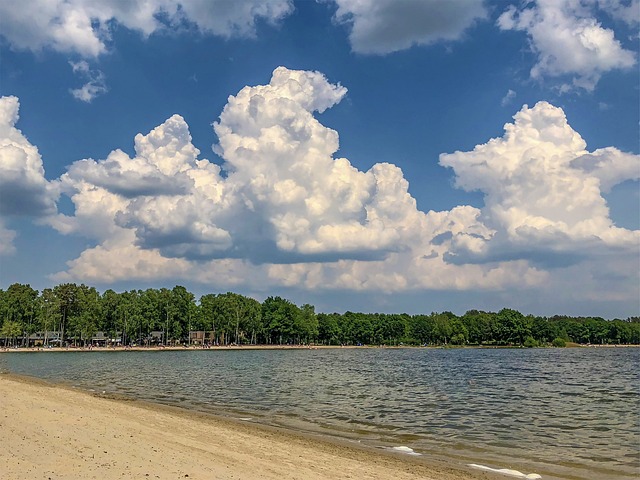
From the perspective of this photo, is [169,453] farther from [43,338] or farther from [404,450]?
[43,338]

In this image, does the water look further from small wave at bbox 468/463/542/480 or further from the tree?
the tree

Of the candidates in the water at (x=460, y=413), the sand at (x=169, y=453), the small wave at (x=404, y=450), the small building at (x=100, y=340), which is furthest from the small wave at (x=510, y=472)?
the small building at (x=100, y=340)

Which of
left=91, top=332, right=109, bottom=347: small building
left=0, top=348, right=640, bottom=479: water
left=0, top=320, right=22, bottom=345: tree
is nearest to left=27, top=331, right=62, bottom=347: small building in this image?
left=91, top=332, right=109, bottom=347: small building

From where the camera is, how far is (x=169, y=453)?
14406 mm

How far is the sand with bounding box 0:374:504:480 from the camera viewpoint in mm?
12008

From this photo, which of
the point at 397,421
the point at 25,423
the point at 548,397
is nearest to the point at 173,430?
the point at 25,423

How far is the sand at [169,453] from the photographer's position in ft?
39.4

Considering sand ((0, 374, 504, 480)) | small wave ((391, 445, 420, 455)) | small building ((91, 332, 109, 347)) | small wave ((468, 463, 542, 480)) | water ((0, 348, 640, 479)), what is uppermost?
sand ((0, 374, 504, 480))

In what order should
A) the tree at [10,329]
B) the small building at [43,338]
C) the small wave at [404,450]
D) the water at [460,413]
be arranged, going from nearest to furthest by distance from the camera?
the small wave at [404,450], the water at [460,413], the tree at [10,329], the small building at [43,338]

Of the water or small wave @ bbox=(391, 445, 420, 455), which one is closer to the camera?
small wave @ bbox=(391, 445, 420, 455)

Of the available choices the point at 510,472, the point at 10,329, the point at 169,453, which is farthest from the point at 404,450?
the point at 10,329

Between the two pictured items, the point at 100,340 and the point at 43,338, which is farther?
the point at 100,340

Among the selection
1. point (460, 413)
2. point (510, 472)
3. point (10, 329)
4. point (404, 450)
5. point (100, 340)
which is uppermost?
point (10, 329)

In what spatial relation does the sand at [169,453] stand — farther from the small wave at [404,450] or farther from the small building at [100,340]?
the small building at [100,340]
